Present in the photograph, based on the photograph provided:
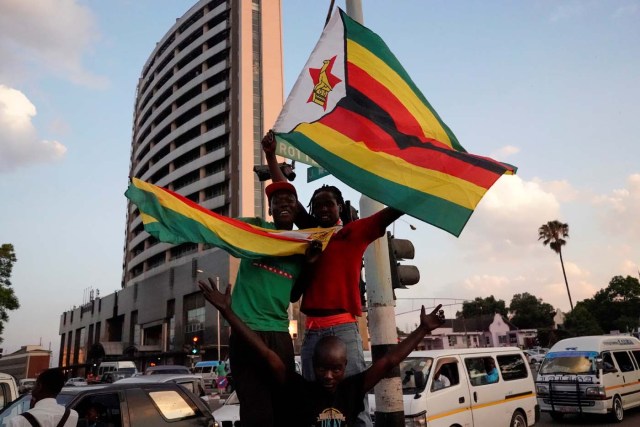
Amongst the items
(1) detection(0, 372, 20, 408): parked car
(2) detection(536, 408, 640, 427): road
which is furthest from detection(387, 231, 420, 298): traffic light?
(2) detection(536, 408, 640, 427): road

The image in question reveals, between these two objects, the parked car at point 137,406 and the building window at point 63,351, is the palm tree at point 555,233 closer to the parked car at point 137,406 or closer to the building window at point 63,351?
the parked car at point 137,406

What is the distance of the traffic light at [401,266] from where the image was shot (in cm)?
546

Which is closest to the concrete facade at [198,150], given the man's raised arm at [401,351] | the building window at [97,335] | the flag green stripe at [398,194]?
the building window at [97,335]

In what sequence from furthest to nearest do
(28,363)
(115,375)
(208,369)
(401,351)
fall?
(28,363), (208,369), (115,375), (401,351)

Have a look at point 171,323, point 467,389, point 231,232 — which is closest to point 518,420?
point 467,389

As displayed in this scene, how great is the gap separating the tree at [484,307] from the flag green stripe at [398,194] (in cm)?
9227

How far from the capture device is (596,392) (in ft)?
40.6

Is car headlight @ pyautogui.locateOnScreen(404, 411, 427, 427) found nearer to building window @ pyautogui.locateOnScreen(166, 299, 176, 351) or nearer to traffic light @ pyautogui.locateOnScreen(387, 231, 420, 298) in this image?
traffic light @ pyautogui.locateOnScreen(387, 231, 420, 298)

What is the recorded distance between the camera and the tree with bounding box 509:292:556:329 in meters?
80.9

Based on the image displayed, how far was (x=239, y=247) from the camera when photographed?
3.00m

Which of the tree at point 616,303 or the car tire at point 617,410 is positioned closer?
the car tire at point 617,410

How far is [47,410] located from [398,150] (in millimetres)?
3403

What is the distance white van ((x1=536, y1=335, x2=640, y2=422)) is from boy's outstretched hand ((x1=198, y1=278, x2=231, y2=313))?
42.2ft

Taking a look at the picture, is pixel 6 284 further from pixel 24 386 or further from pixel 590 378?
pixel 590 378
